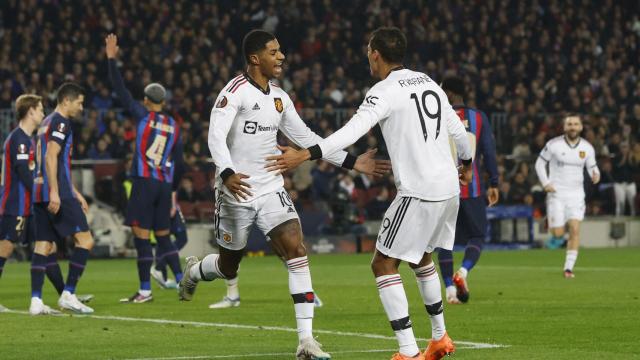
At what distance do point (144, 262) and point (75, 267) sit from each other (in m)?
1.37

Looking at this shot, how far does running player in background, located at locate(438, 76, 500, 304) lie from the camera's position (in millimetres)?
13758

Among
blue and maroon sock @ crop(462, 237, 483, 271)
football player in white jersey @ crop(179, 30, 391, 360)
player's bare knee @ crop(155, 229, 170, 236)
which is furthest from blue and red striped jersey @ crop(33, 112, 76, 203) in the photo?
blue and maroon sock @ crop(462, 237, 483, 271)

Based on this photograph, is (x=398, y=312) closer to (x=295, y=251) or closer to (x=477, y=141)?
(x=295, y=251)

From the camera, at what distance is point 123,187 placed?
2545 cm

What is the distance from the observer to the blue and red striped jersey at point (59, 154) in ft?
42.8

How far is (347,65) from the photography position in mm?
33844

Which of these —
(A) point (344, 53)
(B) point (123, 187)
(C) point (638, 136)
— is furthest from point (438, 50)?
(B) point (123, 187)

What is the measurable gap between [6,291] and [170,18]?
16364 millimetres

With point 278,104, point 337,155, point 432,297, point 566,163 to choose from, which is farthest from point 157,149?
point 566,163

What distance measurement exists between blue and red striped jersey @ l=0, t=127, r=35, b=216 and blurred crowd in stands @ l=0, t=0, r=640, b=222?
12.4m

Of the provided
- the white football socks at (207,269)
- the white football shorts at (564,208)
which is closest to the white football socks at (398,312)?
the white football socks at (207,269)

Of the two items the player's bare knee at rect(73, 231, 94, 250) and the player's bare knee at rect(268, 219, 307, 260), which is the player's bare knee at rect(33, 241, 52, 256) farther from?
the player's bare knee at rect(268, 219, 307, 260)

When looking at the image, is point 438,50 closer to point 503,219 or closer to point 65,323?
point 503,219

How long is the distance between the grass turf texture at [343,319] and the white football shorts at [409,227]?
997mm
